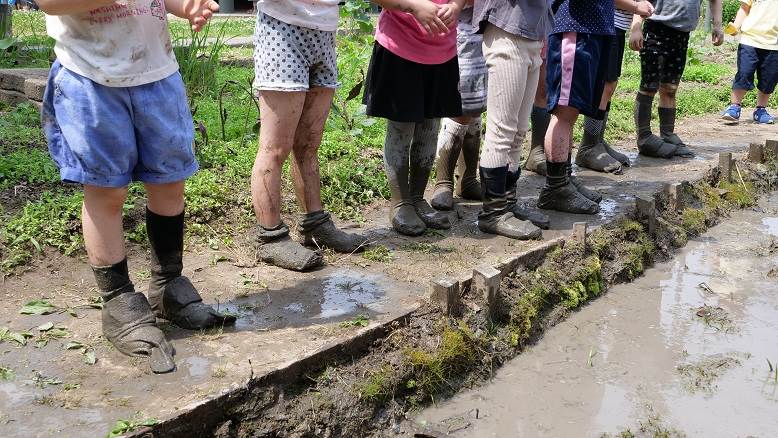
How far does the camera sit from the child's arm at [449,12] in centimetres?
407

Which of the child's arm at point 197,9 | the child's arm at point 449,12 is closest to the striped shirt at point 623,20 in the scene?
the child's arm at point 449,12

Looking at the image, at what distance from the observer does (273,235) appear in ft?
Result: 13.2

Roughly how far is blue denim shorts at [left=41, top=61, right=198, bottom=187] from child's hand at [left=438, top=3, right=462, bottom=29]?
4.90 feet

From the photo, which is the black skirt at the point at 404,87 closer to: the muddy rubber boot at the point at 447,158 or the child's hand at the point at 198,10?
the muddy rubber boot at the point at 447,158

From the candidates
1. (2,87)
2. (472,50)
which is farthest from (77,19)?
(2,87)

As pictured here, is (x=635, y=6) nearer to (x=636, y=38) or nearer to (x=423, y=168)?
(x=636, y=38)

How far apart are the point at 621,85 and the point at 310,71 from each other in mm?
7026

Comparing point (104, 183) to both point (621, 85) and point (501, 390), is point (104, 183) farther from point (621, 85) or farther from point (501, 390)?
point (621, 85)

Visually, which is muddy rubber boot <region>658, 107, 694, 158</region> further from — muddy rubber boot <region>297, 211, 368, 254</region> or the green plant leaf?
the green plant leaf

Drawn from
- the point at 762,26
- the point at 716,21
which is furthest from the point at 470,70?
the point at 762,26

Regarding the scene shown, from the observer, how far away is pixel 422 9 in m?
3.96

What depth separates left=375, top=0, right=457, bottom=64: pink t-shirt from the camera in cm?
431

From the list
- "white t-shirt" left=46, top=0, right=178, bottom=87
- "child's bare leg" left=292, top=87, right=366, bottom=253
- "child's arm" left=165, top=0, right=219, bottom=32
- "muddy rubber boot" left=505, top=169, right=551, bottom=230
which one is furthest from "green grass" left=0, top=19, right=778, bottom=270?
"child's arm" left=165, top=0, right=219, bottom=32

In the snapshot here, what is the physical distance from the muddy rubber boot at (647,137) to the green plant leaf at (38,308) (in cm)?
506
